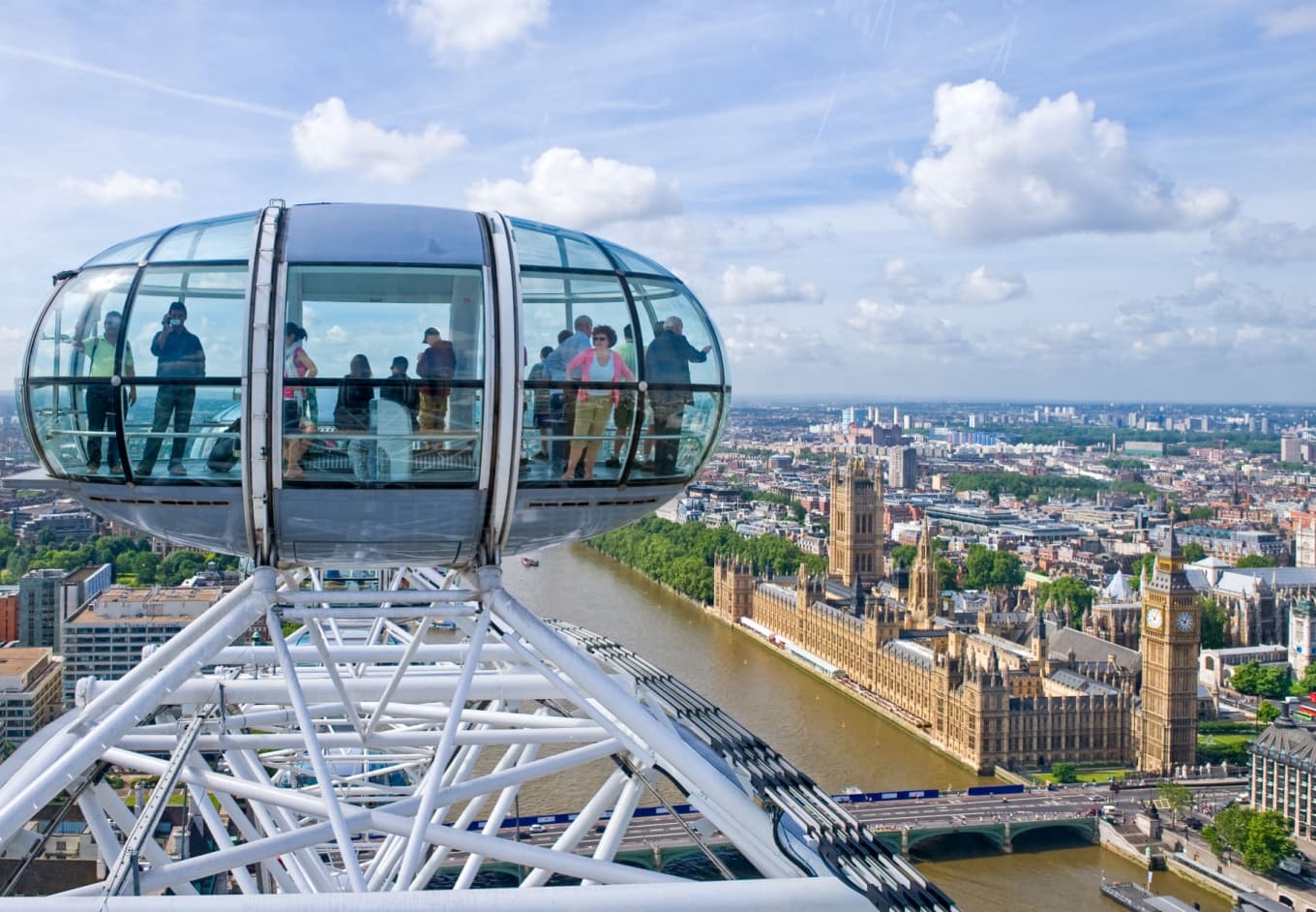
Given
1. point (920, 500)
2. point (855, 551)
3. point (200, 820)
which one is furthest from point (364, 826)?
point (920, 500)

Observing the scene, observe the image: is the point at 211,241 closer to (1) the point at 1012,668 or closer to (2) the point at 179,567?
(1) the point at 1012,668

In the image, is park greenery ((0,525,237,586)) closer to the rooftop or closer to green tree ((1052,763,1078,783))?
the rooftop

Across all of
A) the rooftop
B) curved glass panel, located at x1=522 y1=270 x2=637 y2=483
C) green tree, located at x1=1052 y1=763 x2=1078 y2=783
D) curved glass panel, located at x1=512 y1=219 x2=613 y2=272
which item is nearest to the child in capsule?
curved glass panel, located at x1=522 y1=270 x2=637 y2=483

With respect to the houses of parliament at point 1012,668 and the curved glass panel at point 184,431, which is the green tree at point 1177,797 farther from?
the curved glass panel at point 184,431

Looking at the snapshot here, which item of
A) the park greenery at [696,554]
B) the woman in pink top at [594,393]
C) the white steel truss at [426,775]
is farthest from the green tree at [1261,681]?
the woman in pink top at [594,393]

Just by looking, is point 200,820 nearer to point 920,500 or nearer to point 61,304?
point 61,304

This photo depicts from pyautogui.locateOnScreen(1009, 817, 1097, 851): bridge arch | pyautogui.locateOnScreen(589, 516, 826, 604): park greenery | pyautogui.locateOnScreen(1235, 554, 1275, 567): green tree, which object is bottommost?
pyautogui.locateOnScreen(1009, 817, 1097, 851): bridge arch
